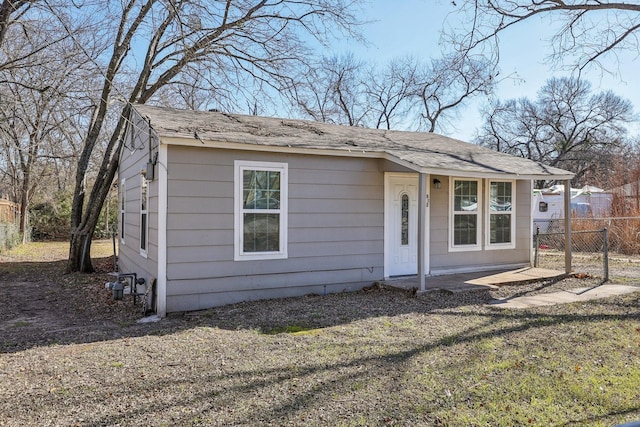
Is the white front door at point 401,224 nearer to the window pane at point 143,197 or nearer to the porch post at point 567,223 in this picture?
the porch post at point 567,223

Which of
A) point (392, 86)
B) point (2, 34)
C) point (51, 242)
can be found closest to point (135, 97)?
point (2, 34)

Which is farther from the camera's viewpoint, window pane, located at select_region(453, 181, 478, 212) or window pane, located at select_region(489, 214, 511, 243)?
window pane, located at select_region(489, 214, 511, 243)

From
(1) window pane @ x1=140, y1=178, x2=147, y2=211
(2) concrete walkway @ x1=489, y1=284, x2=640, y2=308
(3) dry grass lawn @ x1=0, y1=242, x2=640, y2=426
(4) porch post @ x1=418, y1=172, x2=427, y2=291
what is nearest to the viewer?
(3) dry grass lawn @ x1=0, y1=242, x2=640, y2=426

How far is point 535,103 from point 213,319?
3467cm

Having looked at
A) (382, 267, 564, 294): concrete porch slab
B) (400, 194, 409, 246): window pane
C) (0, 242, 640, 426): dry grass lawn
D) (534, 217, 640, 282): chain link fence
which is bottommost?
(0, 242, 640, 426): dry grass lawn

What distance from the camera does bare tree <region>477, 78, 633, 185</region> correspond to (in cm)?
3053

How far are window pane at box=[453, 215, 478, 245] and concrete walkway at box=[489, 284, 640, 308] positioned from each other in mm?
2033

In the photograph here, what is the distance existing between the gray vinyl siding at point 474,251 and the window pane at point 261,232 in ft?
10.3

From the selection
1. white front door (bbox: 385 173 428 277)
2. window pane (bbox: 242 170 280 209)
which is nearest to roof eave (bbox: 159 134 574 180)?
window pane (bbox: 242 170 280 209)

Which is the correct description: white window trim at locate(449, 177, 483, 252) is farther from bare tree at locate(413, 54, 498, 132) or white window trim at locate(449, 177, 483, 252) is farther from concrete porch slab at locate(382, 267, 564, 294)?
bare tree at locate(413, 54, 498, 132)

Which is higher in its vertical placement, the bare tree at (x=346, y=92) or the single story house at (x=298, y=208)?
the bare tree at (x=346, y=92)

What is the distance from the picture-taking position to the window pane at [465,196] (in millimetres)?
9008

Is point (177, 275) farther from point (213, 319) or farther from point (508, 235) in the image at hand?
point (508, 235)

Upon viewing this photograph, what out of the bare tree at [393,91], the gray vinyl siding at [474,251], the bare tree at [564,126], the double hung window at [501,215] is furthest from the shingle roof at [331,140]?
the bare tree at [564,126]
